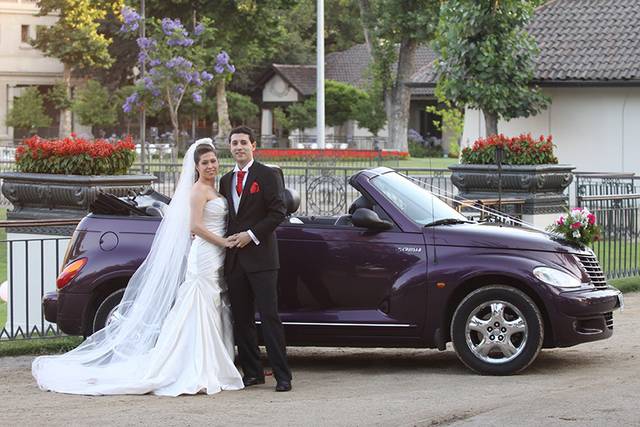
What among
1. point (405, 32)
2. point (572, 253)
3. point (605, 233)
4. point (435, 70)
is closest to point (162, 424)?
point (572, 253)

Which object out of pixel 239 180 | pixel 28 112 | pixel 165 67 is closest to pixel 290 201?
pixel 239 180

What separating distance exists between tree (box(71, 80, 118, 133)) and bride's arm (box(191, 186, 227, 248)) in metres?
66.7

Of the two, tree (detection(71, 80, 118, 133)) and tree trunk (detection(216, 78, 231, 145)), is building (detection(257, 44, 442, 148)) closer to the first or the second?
tree trunk (detection(216, 78, 231, 145))

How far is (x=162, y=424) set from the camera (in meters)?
8.95

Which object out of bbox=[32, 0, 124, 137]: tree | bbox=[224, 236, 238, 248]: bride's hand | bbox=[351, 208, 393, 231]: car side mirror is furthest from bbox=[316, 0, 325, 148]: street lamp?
bbox=[224, 236, 238, 248]: bride's hand

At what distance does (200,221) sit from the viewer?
10.6 meters

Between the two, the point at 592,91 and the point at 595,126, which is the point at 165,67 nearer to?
the point at 592,91

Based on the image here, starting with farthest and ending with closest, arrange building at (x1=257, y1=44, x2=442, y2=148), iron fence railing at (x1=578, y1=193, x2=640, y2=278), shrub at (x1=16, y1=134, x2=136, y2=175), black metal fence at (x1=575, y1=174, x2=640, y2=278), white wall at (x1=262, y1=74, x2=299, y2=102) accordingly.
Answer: white wall at (x1=262, y1=74, x2=299, y2=102) → building at (x1=257, y1=44, x2=442, y2=148) → iron fence railing at (x1=578, y1=193, x2=640, y2=278) → black metal fence at (x1=575, y1=174, x2=640, y2=278) → shrub at (x1=16, y1=134, x2=136, y2=175)

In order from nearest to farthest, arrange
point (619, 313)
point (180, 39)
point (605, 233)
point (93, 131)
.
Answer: point (619, 313) → point (605, 233) → point (180, 39) → point (93, 131)

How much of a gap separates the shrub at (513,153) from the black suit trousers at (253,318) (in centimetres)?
995

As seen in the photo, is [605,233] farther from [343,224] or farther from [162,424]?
[162,424]

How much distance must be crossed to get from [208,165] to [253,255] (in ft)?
2.73

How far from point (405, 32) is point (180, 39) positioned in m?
26.9

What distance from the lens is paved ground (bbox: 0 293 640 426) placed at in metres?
9.06
